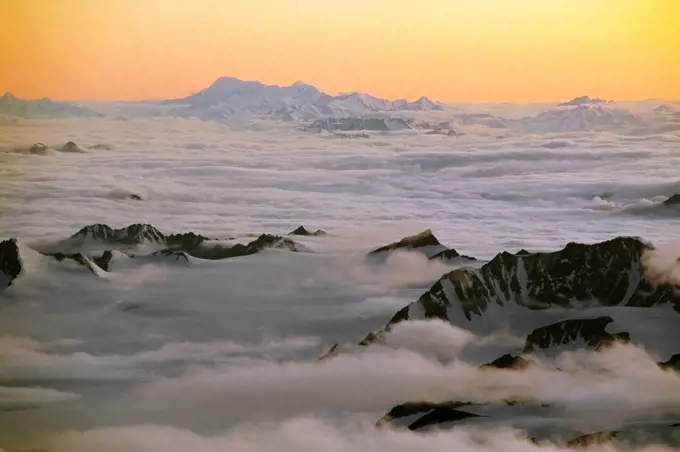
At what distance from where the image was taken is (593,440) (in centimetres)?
207

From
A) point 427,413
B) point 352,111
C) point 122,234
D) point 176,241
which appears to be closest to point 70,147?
point 122,234

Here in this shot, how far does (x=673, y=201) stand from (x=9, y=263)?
7.37 feet

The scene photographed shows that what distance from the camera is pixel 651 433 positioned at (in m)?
2.07

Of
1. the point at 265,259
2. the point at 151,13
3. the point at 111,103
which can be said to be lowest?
the point at 265,259

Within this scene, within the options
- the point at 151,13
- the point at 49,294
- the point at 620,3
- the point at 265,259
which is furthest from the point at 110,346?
the point at 620,3

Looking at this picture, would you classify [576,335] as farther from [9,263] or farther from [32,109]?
[32,109]

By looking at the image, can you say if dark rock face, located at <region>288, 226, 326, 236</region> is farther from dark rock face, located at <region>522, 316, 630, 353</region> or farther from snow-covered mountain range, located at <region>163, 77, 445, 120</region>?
dark rock face, located at <region>522, 316, 630, 353</region>

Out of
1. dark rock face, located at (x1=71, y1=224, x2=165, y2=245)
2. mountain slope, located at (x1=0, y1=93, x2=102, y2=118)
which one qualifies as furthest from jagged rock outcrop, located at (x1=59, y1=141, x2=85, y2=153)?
dark rock face, located at (x1=71, y1=224, x2=165, y2=245)

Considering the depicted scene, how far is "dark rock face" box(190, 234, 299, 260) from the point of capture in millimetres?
2326

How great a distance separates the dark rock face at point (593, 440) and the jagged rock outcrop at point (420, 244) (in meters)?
0.71

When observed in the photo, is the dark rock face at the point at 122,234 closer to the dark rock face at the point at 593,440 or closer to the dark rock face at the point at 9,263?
the dark rock face at the point at 9,263

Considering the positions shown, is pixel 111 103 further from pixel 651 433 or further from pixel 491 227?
pixel 651 433

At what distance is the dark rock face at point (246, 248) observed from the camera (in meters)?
2.33

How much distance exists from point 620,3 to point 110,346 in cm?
213
